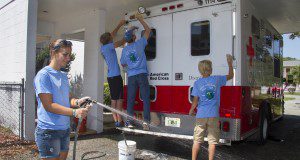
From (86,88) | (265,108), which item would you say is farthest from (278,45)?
(86,88)

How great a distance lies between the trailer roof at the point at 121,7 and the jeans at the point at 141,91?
7.42 feet

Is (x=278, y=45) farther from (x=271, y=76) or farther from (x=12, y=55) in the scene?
(x=12, y=55)

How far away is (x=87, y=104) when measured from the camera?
315 cm

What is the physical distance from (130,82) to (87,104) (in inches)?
121

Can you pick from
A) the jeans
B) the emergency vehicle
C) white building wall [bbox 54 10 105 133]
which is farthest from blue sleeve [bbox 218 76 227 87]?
white building wall [bbox 54 10 105 133]

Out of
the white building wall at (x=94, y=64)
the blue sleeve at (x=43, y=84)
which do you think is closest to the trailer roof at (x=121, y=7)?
the white building wall at (x=94, y=64)

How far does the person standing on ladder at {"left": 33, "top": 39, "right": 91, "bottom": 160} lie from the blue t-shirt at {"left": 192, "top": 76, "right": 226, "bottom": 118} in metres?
2.31

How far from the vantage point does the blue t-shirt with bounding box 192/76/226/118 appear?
4.90 metres

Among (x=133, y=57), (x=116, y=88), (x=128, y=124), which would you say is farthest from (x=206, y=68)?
(x=116, y=88)

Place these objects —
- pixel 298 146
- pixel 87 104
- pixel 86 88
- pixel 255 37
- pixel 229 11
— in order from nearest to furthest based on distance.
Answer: pixel 87 104 < pixel 229 11 < pixel 255 37 < pixel 298 146 < pixel 86 88

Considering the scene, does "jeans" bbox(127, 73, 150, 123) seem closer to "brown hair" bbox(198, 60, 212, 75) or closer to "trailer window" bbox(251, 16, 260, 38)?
"brown hair" bbox(198, 60, 212, 75)

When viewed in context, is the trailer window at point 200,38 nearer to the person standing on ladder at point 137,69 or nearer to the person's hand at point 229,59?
the person's hand at point 229,59

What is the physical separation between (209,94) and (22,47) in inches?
180

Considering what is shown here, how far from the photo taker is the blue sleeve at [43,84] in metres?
2.90
